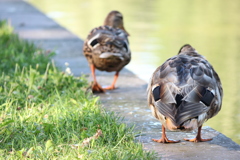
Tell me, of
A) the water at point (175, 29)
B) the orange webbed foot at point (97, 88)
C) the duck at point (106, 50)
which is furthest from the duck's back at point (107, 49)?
the water at point (175, 29)

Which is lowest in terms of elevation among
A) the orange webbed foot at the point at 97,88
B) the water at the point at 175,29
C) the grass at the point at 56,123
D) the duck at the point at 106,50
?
the water at the point at 175,29

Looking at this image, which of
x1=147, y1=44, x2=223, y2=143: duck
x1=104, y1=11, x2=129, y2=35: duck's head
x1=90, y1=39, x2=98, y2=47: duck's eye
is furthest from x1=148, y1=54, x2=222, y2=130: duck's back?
x1=104, y1=11, x2=129, y2=35: duck's head

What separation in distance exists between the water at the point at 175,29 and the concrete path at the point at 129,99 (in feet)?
2.34

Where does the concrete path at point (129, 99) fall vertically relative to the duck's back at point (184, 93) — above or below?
below

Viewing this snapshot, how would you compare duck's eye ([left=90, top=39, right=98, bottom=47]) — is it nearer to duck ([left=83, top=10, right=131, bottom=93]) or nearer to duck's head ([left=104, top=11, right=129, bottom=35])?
duck ([left=83, top=10, right=131, bottom=93])

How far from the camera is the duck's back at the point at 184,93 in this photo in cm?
400

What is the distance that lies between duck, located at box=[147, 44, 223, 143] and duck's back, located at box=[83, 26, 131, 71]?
5.43ft

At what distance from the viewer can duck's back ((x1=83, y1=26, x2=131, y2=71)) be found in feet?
20.0

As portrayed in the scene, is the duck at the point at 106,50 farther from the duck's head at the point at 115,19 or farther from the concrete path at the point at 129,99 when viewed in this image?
the duck's head at the point at 115,19

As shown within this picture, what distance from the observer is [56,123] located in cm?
472

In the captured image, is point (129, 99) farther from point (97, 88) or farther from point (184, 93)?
point (184, 93)

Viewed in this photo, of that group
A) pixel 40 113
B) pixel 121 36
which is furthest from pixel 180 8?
pixel 40 113

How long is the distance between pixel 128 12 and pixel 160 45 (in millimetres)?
4449

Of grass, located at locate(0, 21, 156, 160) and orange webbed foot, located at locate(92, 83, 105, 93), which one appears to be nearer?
grass, located at locate(0, 21, 156, 160)
